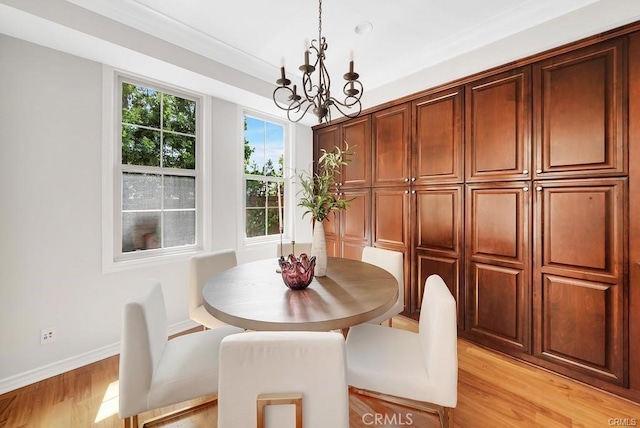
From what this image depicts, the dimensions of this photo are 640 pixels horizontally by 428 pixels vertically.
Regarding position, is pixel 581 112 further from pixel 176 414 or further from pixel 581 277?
pixel 176 414

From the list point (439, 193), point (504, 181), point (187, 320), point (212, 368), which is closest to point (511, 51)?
point (504, 181)

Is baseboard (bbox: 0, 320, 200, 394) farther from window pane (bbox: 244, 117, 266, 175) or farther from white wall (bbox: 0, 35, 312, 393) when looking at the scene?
window pane (bbox: 244, 117, 266, 175)

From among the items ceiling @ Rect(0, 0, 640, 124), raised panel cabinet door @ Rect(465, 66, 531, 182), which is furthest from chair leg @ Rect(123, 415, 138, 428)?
raised panel cabinet door @ Rect(465, 66, 531, 182)

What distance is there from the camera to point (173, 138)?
271 cm

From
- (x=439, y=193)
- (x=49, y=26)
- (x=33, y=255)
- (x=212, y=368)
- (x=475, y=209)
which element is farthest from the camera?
(x=439, y=193)

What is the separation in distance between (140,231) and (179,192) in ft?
1.66

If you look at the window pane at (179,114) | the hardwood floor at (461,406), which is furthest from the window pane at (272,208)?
the hardwood floor at (461,406)

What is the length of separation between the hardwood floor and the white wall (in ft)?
0.79

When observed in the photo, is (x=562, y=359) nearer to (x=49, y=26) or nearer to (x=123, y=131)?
(x=123, y=131)

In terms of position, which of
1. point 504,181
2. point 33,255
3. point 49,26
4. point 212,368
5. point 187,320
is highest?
point 49,26

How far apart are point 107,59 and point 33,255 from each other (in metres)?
1.56

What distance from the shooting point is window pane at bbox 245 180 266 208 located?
3.34 metres

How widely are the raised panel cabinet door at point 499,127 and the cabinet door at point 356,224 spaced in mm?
1168

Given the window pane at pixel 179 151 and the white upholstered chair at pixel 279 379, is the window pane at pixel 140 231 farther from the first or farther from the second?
the white upholstered chair at pixel 279 379
